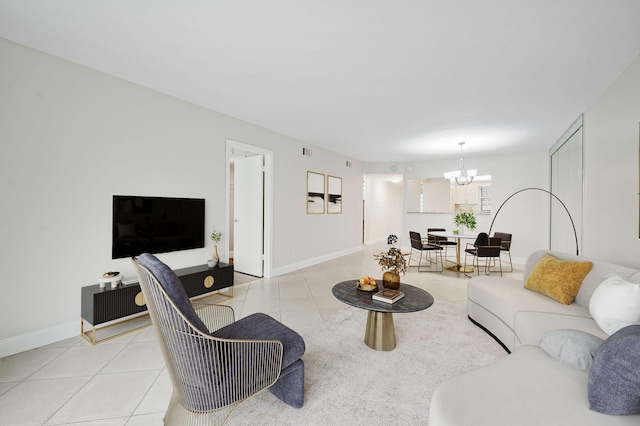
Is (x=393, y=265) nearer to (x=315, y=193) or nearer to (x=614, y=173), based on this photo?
(x=614, y=173)

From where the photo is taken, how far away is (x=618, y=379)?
1132mm

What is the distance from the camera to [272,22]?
2080 millimetres

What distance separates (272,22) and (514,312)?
3.07 metres

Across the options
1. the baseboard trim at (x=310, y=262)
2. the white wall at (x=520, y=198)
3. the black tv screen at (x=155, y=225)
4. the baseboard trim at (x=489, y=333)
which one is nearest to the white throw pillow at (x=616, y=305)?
the baseboard trim at (x=489, y=333)

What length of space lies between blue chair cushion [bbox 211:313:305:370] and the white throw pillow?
195 cm

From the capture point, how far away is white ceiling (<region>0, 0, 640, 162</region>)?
195 cm

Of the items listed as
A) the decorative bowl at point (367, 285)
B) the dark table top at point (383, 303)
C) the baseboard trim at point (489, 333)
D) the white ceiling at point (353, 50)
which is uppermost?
the white ceiling at point (353, 50)

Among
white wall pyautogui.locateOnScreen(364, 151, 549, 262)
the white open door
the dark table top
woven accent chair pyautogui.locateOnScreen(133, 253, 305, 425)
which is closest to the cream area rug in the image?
woven accent chair pyautogui.locateOnScreen(133, 253, 305, 425)

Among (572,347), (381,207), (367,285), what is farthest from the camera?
(381,207)

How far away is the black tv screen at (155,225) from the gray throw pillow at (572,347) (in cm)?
Result: 372

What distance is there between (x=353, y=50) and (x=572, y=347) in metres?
2.64

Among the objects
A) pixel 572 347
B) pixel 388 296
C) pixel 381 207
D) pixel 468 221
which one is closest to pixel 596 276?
pixel 572 347

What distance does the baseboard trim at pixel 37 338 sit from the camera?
7.68 ft

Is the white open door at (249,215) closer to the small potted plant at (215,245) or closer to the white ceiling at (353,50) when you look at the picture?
the small potted plant at (215,245)
